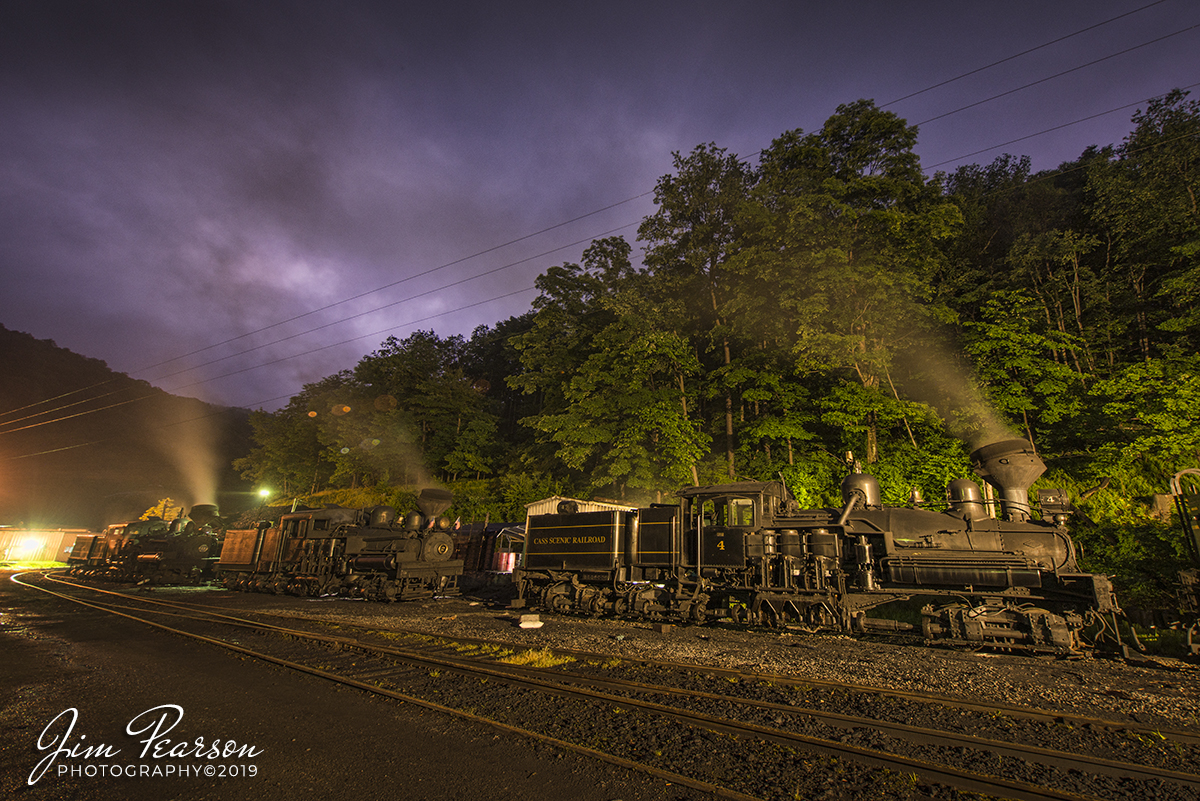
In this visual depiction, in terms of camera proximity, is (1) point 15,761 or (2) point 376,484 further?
(2) point 376,484

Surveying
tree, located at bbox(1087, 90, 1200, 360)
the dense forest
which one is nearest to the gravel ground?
the dense forest

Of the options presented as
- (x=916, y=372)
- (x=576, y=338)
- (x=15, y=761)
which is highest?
(x=576, y=338)

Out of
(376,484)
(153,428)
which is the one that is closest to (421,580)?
(376,484)

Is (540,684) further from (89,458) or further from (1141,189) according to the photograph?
(89,458)

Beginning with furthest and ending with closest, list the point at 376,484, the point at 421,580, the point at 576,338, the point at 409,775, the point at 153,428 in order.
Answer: the point at 153,428
the point at 376,484
the point at 576,338
the point at 421,580
the point at 409,775

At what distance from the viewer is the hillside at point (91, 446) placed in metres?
68.4

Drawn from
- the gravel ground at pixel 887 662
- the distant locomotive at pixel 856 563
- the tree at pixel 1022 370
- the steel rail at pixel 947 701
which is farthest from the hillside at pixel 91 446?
the tree at pixel 1022 370

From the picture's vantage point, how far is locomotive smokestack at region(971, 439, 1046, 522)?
10.8 m

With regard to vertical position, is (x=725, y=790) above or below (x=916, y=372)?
below

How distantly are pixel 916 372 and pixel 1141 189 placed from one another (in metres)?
12.4

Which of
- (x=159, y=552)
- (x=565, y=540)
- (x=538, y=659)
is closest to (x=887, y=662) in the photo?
(x=538, y=659)

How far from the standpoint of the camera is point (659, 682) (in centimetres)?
721

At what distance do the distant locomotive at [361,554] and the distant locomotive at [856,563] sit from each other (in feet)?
20.1

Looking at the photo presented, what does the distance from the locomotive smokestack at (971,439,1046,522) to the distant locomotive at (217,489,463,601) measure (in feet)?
56.3
